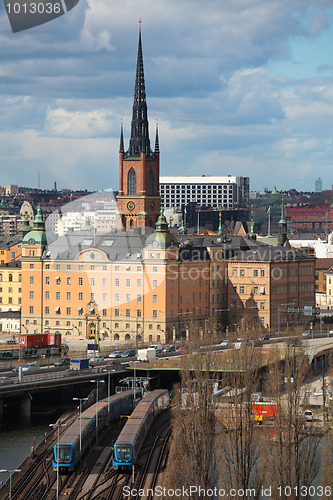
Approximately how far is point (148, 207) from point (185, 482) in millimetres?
96628

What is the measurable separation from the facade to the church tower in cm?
1835

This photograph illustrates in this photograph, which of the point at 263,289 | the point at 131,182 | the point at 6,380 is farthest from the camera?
the point at 131,182

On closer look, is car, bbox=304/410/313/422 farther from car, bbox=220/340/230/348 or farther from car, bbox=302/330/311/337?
car, bbox=302/330/311/337

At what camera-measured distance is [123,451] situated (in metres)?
87.9

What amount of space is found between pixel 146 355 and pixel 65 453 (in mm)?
39161

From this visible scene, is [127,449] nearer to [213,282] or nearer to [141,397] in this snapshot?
[141,397]

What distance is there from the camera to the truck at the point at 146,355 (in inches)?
4966

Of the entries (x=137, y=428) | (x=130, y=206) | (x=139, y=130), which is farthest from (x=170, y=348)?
(x=137, y=428)

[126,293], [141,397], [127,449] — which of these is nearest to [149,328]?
[126,293]

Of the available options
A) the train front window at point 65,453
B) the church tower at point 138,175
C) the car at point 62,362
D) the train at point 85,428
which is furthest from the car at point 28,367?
the church tower at point 138,175

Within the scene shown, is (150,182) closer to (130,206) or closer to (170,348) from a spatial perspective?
(130,206)

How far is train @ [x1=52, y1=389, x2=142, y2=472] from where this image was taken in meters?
87.2

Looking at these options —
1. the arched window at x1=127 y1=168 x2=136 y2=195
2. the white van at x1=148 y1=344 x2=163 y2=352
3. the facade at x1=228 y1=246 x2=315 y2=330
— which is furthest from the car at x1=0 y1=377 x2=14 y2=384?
the arched window at x1=127 y1=168 x2=136 y2=195

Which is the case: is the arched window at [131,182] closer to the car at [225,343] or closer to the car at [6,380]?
the car at [225,343]
